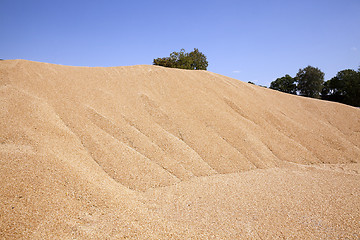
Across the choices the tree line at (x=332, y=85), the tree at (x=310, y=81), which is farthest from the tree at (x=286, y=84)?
the tree at (x=310, y=81)

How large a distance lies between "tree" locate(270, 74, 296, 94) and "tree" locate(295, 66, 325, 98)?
4.43 meters

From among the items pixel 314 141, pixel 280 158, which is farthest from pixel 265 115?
pixel 280 158

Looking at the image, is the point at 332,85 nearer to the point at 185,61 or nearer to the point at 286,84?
the point at 286,84

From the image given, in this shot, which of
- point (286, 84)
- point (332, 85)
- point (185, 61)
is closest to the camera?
point (185, 61)

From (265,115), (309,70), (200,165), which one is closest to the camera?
(200,165)

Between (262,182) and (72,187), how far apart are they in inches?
177

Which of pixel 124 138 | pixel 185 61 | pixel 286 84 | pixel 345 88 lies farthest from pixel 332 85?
pixel 124 138

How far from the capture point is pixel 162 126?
708 cm

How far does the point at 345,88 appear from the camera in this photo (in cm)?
3375

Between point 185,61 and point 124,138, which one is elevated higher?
point 185,61

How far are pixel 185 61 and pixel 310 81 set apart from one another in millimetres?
22208

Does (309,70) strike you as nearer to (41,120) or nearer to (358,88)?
(358,88)

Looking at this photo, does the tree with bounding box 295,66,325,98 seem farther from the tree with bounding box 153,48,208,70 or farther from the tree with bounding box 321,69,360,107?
the tree with bounding box 153,48,208,70

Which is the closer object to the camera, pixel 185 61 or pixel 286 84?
pixel 185 61
